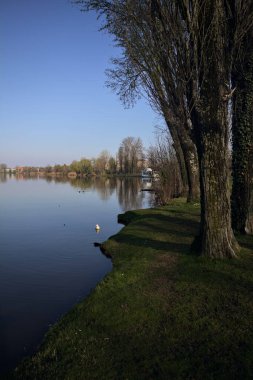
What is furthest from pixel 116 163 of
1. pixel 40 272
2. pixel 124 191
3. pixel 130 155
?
pixel 40 272

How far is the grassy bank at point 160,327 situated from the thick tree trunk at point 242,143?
2.25 m

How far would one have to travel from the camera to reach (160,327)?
593 centimetres

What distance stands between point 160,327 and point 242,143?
7.53 m

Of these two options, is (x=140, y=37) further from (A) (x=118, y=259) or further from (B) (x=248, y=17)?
(A) (x=118, y=259)

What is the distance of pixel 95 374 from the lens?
187 inches

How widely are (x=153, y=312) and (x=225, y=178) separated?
13.8 feet

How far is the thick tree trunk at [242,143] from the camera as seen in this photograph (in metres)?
11.1

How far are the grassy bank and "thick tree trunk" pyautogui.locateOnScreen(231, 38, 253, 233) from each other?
88.5 inches

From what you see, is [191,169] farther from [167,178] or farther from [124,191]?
[124,191]

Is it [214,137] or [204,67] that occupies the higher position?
[204,67]

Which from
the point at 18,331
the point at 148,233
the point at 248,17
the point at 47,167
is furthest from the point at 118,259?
the point at 47,167

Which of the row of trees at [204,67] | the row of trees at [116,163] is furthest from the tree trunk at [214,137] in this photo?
the row of trees at [116,163]

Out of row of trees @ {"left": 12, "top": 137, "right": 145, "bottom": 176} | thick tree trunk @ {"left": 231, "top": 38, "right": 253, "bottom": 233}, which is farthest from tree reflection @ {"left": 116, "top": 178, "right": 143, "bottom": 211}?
row of trees @ {"left": 12, "top": 137, "right": 145, "bottom": 176}

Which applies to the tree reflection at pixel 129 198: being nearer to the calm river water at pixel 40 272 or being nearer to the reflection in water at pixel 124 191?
the reflection in water at pixel 124 191
